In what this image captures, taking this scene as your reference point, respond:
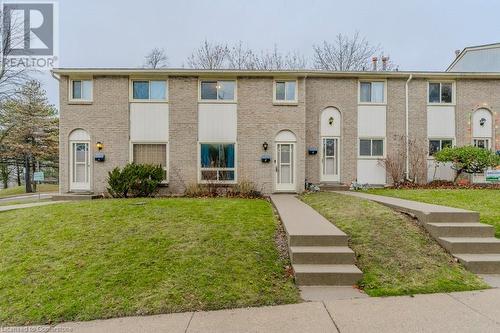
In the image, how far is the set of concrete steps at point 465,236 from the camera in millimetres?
4234

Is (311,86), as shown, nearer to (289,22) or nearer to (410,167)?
(410,167)

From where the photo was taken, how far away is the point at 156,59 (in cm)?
2397

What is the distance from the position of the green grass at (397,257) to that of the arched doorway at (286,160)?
4.46m

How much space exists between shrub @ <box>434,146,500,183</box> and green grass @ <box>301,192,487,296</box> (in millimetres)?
6636

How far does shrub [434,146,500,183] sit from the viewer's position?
10.4 m

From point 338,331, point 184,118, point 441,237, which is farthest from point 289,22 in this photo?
point 338,331

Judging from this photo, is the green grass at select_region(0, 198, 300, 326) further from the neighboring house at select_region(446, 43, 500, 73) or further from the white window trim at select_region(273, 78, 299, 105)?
the neighboring house at select_region(446, 43, 500, 73)

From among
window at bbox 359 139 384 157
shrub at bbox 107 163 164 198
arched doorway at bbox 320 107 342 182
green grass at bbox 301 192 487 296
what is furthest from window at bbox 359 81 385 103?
shrub at bbox 107 163 164 198

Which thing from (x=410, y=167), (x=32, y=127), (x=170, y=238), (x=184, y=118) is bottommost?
(x=170, y=238)

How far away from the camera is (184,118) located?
1091 cm

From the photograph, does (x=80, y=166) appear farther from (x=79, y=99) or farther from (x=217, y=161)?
(x=217, y=161)

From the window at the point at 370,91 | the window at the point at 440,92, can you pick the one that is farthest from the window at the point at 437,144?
the window at the point at 370,91

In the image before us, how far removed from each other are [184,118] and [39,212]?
586cm

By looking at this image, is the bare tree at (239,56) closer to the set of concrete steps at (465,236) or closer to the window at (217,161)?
the window at (217,161)
